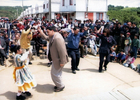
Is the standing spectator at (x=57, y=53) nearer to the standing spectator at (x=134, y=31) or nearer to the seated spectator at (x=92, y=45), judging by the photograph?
the seated spectator at (x=92, y=45)

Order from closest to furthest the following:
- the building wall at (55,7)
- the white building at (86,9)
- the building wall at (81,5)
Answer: the building wall at (81,5) < the white building at (86,9) < the building wall at (55,7)

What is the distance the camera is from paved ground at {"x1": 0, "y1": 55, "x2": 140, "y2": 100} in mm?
3990

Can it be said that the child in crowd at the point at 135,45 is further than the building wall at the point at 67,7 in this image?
No

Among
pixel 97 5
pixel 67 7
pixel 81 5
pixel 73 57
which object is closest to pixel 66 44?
pixel 73 57

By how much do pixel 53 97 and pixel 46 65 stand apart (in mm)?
2727

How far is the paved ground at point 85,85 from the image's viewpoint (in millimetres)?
3990

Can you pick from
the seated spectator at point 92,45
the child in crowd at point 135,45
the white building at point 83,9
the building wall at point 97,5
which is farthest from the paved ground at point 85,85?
the building wall at point 97,5

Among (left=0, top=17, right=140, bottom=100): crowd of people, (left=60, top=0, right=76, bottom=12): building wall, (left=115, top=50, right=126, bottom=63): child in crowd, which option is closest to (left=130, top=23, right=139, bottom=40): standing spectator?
(left=0, top=17, right=140, bottom=100): crowd of people

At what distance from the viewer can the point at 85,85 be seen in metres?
4.64

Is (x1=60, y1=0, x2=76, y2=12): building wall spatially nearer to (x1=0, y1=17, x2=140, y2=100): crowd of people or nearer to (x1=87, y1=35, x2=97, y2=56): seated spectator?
(x1=0, y1=17, x2=140, y2=100): crowd of people

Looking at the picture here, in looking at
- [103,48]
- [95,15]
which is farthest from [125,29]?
[95,15]

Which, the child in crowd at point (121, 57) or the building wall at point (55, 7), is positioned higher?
the building wall at point (55, 7)

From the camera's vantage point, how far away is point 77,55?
5.66 m

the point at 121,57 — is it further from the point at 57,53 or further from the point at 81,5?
Answer: the point at 81,5
